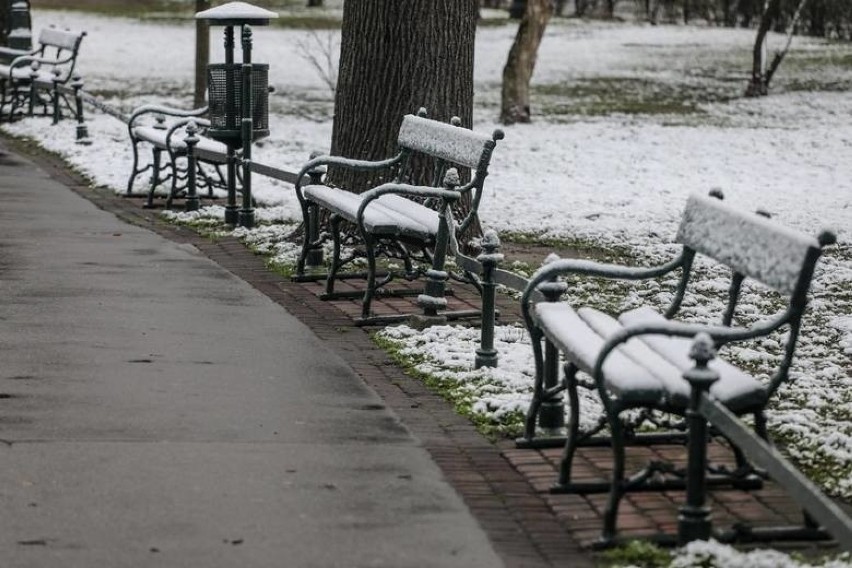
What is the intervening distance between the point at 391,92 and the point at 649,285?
2176mm

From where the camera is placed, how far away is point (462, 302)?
9.27 metres

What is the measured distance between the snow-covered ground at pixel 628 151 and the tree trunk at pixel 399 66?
1858 mm

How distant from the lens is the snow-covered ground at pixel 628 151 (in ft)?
25.4

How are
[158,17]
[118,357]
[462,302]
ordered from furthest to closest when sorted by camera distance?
[158,17] → [462,302] → [118,357]

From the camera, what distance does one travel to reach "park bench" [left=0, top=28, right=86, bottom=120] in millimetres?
18953

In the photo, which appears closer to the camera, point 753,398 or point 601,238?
point 753,398

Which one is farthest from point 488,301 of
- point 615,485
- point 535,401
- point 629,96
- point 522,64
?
point 629,96

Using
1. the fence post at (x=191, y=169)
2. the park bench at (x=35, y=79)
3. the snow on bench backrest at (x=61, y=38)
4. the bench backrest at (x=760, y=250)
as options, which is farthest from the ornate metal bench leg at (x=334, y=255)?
the snow on bench backrest at (x=61, y=38)

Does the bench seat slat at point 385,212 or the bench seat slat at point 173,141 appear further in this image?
the bench seat slat at point 173,141

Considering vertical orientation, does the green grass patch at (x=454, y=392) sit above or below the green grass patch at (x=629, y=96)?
above

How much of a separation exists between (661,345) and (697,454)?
810mm

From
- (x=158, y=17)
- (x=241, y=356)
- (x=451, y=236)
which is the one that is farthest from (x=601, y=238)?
(x=158, y=17)

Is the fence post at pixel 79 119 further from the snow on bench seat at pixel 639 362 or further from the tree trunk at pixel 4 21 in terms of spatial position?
the snow on bench seat at pixel 639 362

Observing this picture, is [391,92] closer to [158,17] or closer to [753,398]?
[753,398]
